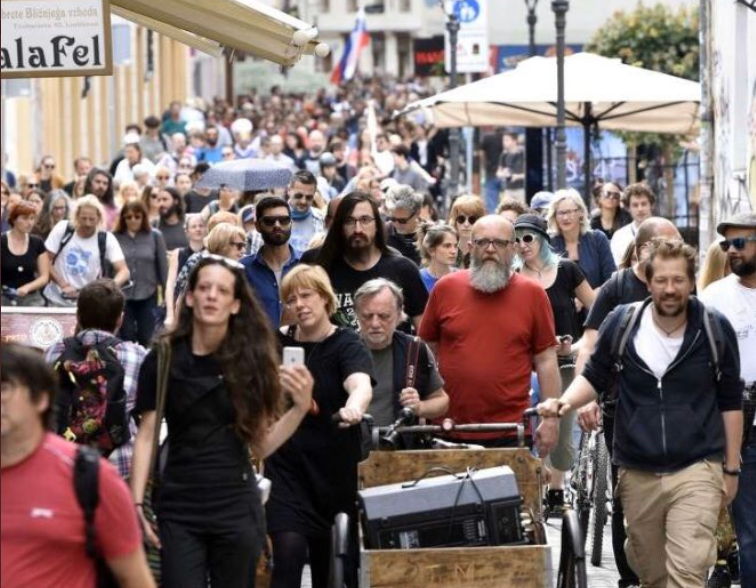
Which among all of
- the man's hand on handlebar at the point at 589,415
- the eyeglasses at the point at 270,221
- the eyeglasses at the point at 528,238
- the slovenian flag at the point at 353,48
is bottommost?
the man's hand on handlebar at the point at 589,415

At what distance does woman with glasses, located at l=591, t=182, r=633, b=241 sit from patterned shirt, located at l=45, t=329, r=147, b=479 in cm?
929

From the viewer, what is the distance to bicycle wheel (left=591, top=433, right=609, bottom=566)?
11.9m

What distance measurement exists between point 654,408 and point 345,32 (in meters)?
131

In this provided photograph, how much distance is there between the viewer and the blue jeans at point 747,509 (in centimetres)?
996

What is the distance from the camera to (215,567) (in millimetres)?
7992

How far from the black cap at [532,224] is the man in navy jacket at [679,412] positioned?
3933 mm

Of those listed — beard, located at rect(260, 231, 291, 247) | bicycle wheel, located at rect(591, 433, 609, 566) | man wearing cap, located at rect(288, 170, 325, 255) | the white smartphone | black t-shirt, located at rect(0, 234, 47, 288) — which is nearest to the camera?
the white smartphone

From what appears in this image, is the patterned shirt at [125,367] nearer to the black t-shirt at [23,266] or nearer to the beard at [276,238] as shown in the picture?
the beard at [276,238]

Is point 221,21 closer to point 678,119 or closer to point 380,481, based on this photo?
point 380,481

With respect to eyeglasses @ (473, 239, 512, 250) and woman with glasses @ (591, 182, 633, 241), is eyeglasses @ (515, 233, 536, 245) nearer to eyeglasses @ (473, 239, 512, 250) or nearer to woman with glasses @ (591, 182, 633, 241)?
eyeglasses @ (473, 239, 512, 250)

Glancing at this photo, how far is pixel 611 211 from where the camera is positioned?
18.6 meters

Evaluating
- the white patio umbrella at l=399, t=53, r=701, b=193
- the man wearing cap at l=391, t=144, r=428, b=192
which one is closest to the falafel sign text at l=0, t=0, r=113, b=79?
the white patio umbrella at l=399, t=53, r=701, b=193

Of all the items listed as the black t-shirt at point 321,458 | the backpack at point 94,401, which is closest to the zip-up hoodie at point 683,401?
the black t-shirt at point 321,458

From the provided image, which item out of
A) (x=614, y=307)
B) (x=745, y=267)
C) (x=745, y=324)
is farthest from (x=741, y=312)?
(x=614, y=307)
